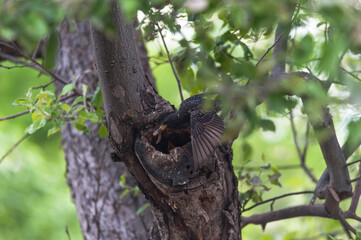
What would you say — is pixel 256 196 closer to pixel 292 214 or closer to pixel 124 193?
pixel 292 214

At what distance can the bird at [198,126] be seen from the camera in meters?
1.03

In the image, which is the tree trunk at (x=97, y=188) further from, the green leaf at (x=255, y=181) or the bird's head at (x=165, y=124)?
the bird's head at (x=165, y=124)

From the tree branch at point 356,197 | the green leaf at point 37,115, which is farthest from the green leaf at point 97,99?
the tree branch at point 356,197

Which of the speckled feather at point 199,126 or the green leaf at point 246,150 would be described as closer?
the speckled feather at point 199,126

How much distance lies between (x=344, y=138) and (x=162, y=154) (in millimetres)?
699

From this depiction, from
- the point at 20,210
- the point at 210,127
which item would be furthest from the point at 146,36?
the point at 20,210

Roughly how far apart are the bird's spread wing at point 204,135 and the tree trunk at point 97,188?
0.74 meters

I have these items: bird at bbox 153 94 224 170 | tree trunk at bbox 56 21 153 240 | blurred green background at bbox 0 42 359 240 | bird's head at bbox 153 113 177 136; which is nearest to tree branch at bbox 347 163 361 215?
Result: bird at bbox 153 94 224 170

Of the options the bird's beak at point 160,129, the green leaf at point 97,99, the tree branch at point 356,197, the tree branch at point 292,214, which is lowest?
the tree branch at point 356,197

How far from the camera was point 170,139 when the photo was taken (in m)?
1.18

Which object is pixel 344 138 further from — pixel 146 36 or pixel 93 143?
pixel 93 143

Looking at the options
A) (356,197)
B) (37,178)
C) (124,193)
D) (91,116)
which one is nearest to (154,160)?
(91,116)

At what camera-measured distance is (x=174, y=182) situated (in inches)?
41.5

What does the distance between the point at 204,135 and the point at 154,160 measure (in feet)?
0.49
